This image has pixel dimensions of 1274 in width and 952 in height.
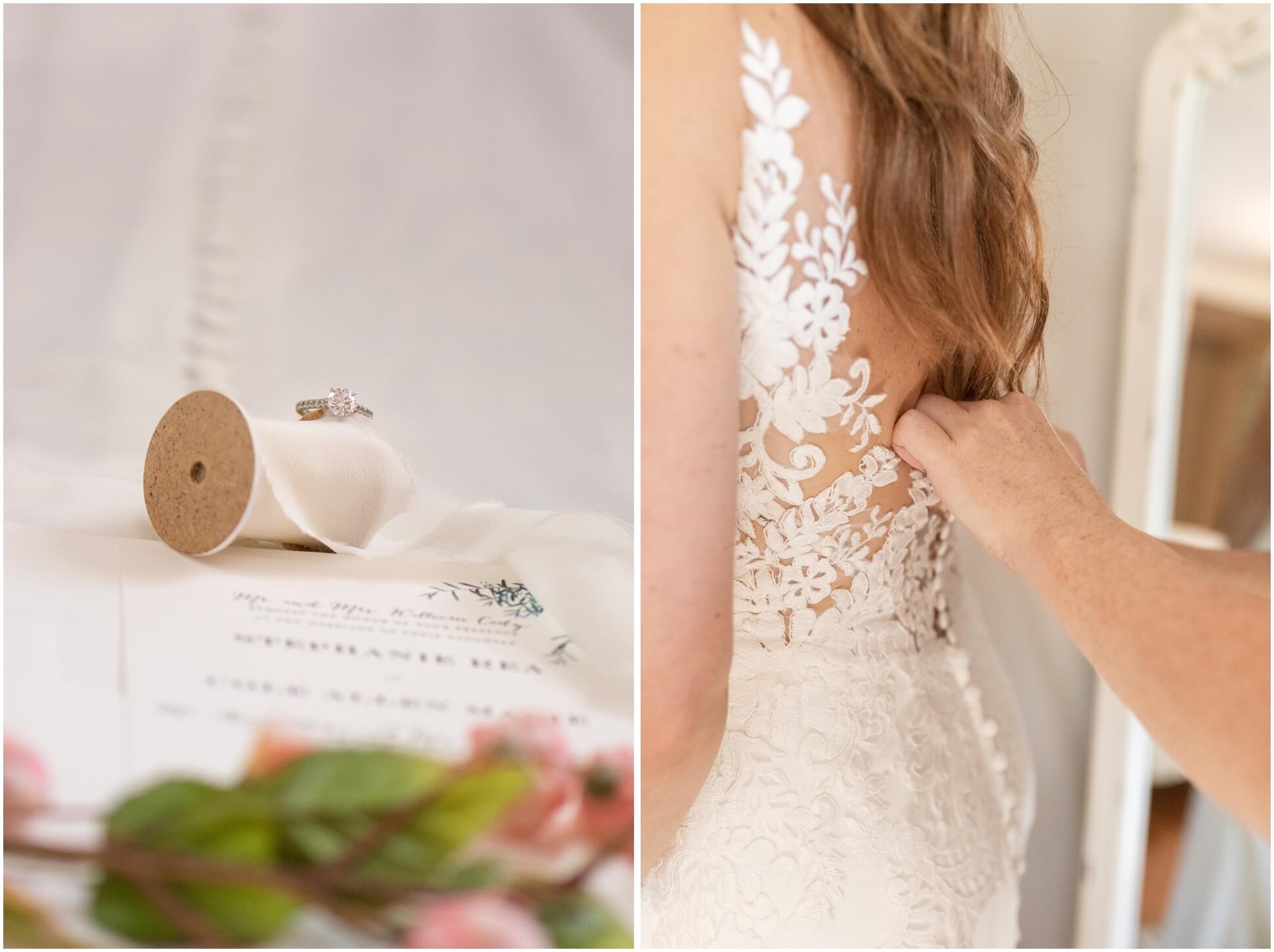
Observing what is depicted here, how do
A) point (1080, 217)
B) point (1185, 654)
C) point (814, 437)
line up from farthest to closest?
point (1080, 217) < point (814, 437) < point (1185, 654)

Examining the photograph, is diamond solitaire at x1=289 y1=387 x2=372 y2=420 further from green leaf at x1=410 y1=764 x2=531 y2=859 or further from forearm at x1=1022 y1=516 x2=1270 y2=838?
forearm at x1=1022 y1=516 x2=1270 y2=838

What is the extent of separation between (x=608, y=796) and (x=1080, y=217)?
1.96 ft

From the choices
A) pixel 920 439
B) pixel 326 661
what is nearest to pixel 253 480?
pixel 326 661

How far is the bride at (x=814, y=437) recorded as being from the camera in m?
0.53

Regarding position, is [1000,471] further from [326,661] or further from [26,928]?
[26,928]

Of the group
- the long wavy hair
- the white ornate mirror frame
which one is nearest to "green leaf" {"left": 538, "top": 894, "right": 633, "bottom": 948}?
the long wavy hair

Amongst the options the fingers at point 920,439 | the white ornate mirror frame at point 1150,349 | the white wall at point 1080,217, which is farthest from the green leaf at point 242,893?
the white ornate mirror frame at point 1150,349

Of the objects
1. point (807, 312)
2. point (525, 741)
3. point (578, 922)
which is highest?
point (807, 312)

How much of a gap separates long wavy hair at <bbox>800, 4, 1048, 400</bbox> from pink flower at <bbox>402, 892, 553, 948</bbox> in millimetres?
478

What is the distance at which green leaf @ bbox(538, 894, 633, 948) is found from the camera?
53cm

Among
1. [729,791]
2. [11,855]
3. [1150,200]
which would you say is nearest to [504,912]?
[729,791]

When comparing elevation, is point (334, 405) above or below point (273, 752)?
above

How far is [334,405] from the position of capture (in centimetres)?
75

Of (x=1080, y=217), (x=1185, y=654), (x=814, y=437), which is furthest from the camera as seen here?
(x=1080, y=217)
